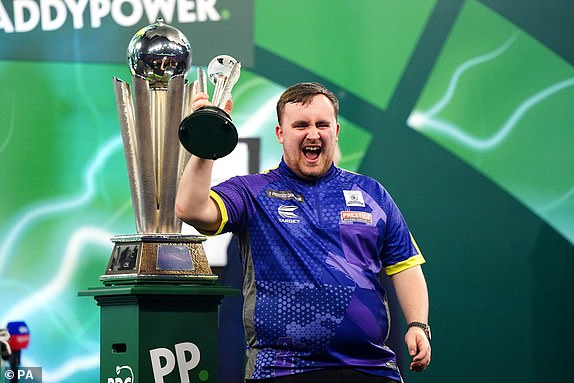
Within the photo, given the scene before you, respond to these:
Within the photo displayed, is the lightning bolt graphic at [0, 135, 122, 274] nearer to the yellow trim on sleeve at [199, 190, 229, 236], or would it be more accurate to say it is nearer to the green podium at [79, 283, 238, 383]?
the green podium at [79, 283, 238, 383]

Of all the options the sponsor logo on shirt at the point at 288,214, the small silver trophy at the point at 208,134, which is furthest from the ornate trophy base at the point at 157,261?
the small silver trophy at the point at 208,134

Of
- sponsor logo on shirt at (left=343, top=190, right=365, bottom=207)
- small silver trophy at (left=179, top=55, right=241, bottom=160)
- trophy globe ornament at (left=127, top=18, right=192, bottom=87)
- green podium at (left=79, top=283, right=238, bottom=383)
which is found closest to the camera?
small silver trophy at (left=179, top=55, right=241, bottom=160)

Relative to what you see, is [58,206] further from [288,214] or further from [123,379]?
[288,214]

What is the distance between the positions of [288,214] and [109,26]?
6.96 feet

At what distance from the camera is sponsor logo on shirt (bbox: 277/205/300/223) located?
2.45 m

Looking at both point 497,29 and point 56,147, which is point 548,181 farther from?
point 56,147

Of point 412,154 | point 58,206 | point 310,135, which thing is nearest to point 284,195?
point 310,135

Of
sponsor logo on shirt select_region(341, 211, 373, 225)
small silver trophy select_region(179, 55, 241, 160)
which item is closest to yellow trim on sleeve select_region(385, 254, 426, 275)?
sponsor logo on shirt select_region(341, 211, 373, 225)

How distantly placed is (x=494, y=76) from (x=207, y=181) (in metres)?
2.28

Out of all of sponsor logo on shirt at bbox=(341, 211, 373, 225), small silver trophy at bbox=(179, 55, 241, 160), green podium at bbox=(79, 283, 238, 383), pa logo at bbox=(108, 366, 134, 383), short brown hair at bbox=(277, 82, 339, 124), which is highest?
short brown hair at bbox=(277, 82, 339, 124)

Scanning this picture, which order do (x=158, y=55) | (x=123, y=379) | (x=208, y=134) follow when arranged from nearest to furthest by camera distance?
(x=208, y=134) → (x=123, y=379) → (x=158, y=55)

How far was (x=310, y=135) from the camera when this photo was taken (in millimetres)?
2496

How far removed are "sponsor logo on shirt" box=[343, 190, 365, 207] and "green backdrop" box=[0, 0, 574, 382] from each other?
1676 mm

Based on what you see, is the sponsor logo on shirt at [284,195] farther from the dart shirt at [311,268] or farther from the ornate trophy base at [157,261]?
the ornate trophy base at [157,261]
